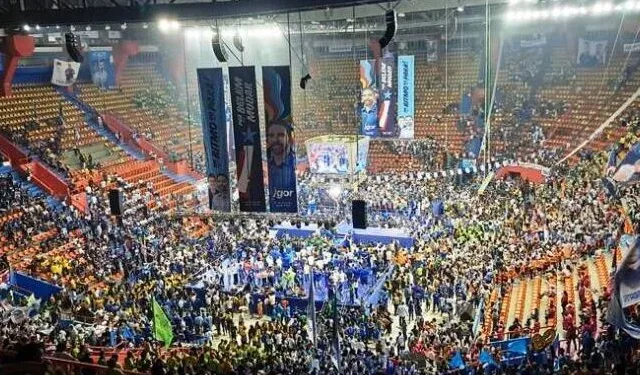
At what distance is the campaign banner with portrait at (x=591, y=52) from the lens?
2944 cm

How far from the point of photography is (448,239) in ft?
65.9

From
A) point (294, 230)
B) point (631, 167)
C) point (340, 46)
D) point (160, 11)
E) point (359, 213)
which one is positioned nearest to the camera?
point (160, 11)

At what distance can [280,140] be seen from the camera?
13.9m

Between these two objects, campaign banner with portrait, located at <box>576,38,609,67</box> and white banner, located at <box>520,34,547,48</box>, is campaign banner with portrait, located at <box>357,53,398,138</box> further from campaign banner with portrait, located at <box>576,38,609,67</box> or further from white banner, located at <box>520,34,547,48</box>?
white banner, located at <box>520,34,547,48</box>

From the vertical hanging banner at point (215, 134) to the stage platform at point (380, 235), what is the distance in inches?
311

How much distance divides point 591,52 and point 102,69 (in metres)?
23.1

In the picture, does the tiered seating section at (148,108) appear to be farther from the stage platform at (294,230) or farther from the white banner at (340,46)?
the white banner at (340,46)

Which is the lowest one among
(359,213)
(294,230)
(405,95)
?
(294,230)

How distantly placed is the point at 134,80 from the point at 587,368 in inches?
1109

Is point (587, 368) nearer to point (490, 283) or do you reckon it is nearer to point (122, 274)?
point (490, 283)

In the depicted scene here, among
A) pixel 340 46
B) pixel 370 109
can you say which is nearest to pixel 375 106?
pixel 370 109

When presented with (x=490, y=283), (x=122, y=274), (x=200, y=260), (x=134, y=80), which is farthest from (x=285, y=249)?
(x=134, y=80)

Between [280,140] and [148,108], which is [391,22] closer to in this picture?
[280,140]

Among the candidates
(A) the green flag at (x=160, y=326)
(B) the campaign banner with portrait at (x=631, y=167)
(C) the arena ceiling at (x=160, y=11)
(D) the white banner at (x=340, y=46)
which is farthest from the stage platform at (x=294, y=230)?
(D) the white banner at (x=340, y=46)
